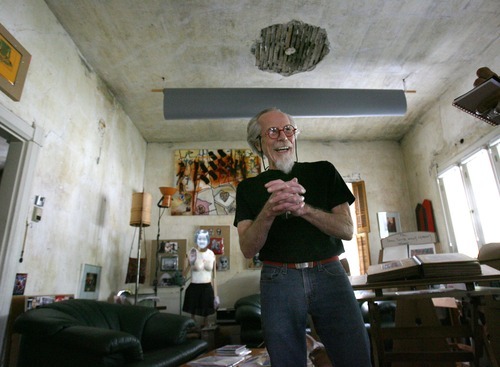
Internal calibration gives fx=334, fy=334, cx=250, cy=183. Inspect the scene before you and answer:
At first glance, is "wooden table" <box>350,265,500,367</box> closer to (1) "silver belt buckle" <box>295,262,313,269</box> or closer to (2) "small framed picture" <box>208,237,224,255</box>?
(1) "silver belt buckle" <box>295,262,313,269</box>

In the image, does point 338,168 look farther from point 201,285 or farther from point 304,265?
point 304,265

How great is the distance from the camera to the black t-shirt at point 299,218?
3.63ft

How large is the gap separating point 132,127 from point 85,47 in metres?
2.01

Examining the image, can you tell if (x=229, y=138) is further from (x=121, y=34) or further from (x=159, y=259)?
(x=121, y=34)

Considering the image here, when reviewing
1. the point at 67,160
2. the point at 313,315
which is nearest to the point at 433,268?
the point at 313,315

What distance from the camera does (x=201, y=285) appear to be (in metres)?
4.96

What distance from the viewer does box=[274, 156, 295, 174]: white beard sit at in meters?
Result: 1.26

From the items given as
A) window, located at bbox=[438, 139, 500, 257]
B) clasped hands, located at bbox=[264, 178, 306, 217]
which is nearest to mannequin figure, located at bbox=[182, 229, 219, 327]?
window, located at bbox=[438, 139, 500, 257]

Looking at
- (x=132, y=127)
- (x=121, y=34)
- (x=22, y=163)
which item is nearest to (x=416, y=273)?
(x=22, y=163)

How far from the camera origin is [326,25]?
150 inches

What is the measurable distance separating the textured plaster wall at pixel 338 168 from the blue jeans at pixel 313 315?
504 cm

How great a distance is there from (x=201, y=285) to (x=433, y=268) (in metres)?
3.80

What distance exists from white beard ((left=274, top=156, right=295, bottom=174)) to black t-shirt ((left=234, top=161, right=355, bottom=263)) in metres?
0.01

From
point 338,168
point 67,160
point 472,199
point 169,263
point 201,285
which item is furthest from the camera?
point 338,168
